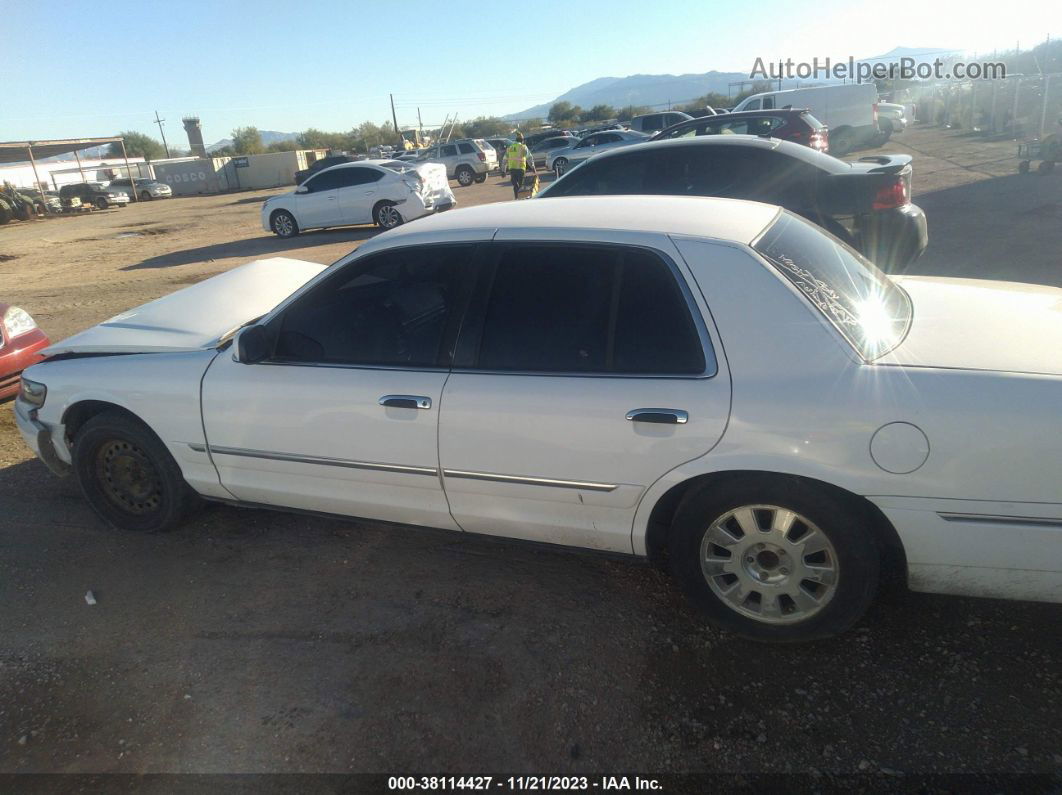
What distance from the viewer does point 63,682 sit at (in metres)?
2.97

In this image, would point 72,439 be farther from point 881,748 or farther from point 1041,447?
point 1041,447

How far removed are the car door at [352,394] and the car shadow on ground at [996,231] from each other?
582 centimetres

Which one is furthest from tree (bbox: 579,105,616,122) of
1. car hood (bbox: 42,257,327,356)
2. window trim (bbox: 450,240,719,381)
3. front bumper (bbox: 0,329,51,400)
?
window trim (bbox: 450,240,719,381)

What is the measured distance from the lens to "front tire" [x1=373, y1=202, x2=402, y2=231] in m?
16.1

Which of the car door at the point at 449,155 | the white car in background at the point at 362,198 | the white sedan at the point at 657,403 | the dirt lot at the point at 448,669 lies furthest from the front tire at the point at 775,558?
the car door at the point at 449,155

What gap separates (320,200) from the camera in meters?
16.7

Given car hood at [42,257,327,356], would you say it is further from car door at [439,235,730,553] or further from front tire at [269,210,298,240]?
front tire at [269,210,298,240]

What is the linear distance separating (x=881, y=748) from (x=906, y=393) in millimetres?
1159

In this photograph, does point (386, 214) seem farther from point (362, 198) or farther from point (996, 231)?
point (996, 231)

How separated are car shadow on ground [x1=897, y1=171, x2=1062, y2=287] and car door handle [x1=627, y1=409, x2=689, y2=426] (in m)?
5.72

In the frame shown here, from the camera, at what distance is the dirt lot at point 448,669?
96.0 inches

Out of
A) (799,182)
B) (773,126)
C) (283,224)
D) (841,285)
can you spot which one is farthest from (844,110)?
(841,285)

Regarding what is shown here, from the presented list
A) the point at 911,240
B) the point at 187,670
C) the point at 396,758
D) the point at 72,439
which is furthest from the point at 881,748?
the point at 911,240

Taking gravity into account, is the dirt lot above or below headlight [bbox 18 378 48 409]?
below
